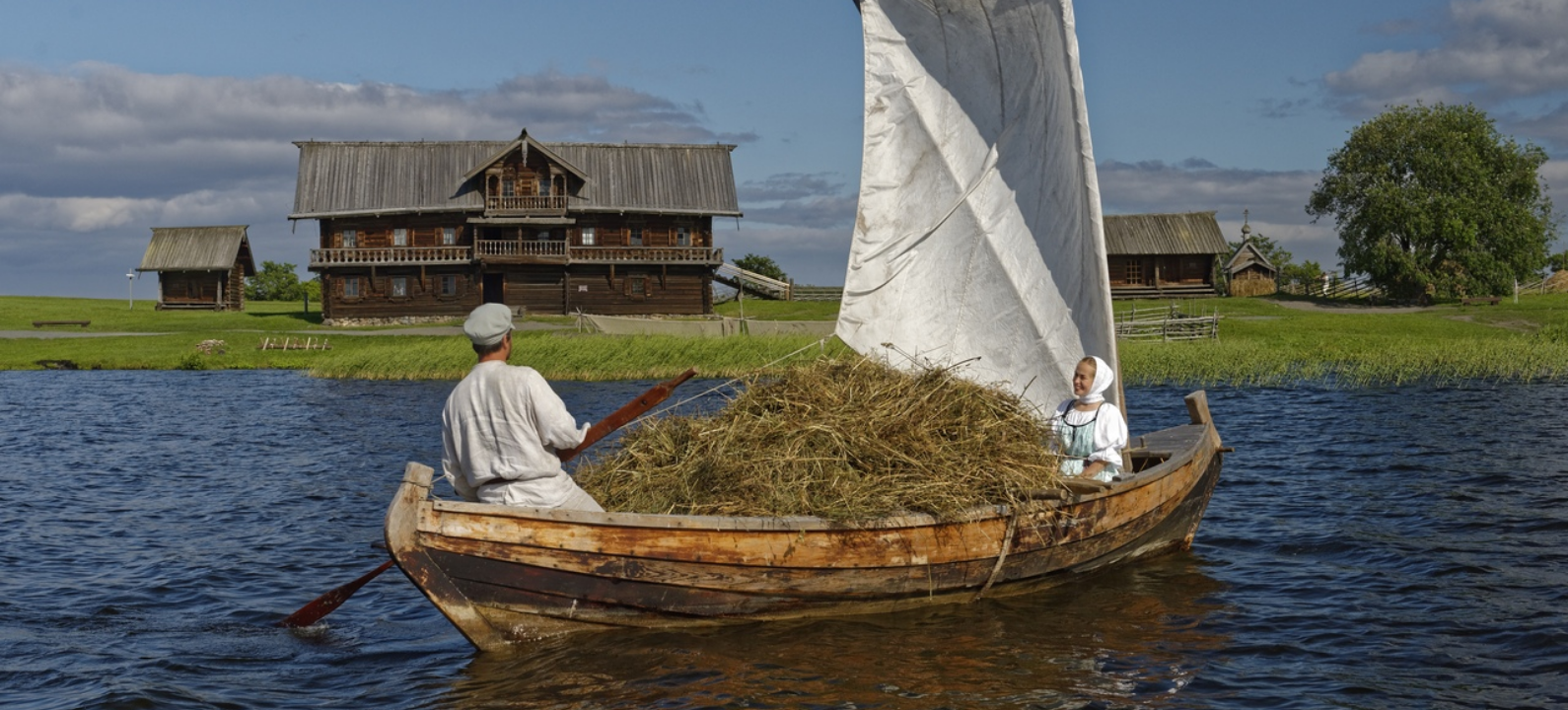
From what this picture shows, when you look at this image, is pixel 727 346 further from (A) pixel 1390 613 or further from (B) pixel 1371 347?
(A) pixel 1390 613

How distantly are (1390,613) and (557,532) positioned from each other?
685cm

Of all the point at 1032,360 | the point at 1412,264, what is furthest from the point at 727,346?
the point at 1412,264

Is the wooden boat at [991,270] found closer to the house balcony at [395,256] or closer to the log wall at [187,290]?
the house balcony at [395,256]

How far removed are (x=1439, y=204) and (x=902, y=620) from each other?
62357 millimetres

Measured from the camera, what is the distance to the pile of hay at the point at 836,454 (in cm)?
945

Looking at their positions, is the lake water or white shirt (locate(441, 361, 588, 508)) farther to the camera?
the lake water

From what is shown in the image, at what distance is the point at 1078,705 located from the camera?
831cm

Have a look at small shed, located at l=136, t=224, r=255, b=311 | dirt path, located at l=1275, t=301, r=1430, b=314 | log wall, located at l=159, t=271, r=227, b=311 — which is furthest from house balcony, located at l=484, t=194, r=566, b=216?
dirt path, located at l=1275, t=301, r=1430, b=314

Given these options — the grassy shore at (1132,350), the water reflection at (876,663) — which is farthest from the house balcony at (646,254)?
the water reflection at (876,663)

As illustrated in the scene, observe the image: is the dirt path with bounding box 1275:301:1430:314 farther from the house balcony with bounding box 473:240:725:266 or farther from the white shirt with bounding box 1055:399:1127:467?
the white shirt with bounding box 1055:399:1127:467

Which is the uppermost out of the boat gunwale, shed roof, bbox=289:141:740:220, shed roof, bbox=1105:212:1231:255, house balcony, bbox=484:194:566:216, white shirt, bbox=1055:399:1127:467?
shed roof, bbox=289:141:740:220

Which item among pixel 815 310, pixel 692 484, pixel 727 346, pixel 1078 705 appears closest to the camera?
pixel 1078 705

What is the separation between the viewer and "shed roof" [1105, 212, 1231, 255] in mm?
71188

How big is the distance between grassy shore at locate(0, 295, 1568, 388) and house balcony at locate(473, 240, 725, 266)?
4323 millimetres
